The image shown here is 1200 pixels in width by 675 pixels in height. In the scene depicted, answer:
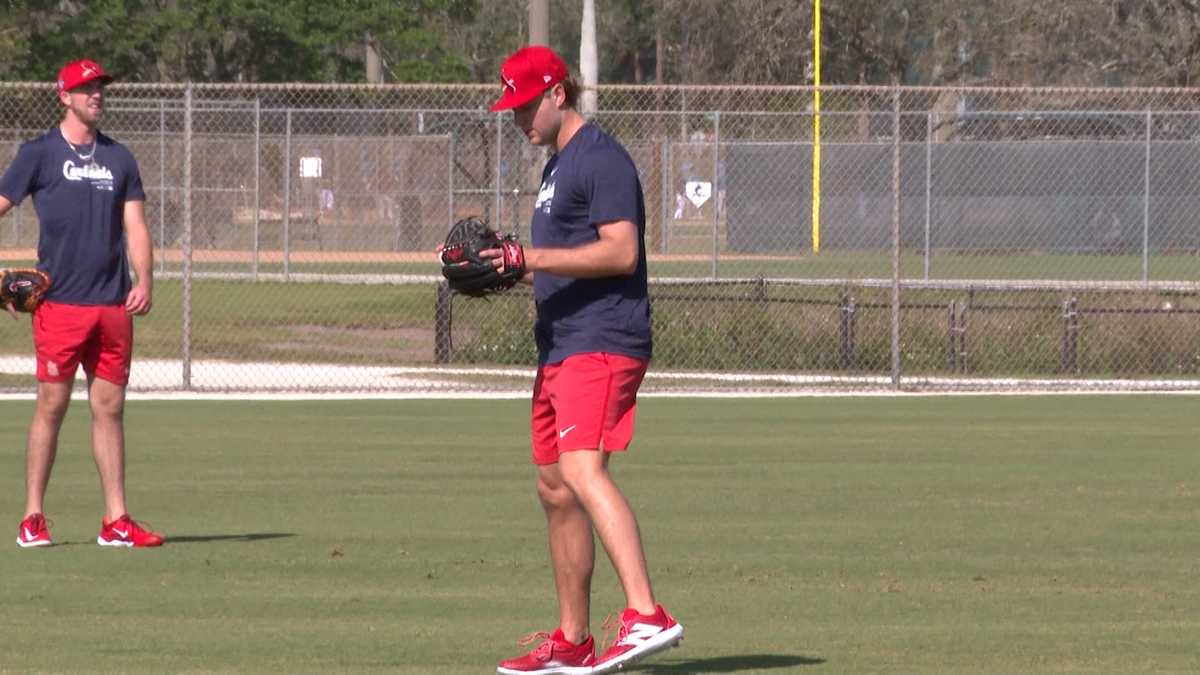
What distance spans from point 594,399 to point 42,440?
144 inches

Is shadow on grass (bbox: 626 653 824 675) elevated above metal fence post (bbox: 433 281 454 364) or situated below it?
below

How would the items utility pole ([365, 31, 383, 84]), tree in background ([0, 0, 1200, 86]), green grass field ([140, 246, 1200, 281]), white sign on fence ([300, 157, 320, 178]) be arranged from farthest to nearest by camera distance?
utility pole ([365, 31, 383, 84]), tree in background ([0, 0, 1200, 86]), green grass field ([140, 246, 1200, 281]), white sign on fence ([300, 157, 320, 178])

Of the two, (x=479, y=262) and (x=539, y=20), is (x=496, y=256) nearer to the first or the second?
(x=479, y=262)

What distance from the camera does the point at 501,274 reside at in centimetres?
706

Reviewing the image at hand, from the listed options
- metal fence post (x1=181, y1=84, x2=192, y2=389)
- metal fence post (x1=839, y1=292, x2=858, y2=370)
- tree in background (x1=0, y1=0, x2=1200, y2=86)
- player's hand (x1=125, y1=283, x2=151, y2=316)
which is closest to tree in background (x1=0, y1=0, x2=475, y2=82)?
tree in background (x1=0, y1=0, x2=1200, y2=86)

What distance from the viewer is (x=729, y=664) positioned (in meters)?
7.27

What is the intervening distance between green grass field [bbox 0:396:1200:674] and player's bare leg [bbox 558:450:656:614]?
17.3 inches

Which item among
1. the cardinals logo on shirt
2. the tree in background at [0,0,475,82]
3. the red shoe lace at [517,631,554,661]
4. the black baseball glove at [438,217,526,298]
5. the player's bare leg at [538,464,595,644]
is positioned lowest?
the red shoe lace at [517,631,554,661]

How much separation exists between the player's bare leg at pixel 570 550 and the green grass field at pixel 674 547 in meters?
0.31

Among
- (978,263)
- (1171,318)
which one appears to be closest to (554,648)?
(1171,318)

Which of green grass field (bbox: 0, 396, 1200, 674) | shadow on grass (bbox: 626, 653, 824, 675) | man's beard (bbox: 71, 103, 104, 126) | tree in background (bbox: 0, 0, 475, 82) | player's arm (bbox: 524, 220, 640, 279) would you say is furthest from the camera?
tree in background (bbox: 0, 0, 475, 82)

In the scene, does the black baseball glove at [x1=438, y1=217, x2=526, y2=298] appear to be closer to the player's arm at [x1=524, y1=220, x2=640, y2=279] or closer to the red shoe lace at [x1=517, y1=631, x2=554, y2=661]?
the player's arm at [x1=524, y1=220, x2=640, y2=279]

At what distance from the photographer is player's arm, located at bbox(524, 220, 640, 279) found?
6.75 m

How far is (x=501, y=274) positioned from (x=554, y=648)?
115 cm
